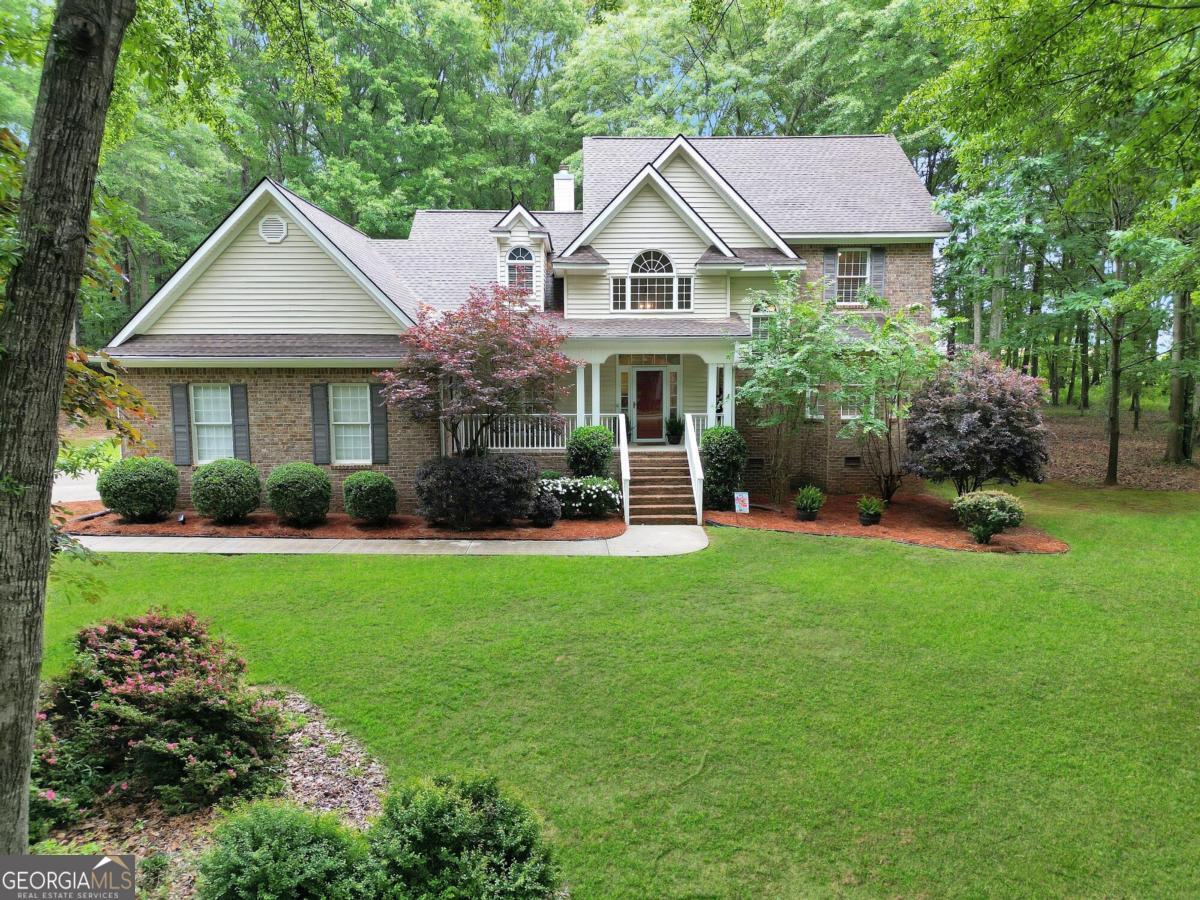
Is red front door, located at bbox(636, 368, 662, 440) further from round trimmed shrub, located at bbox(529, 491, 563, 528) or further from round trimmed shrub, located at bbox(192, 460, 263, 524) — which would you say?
round trimmed shrub, located at bbox(192, 460, 263, 524)

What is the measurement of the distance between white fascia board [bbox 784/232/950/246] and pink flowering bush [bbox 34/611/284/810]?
53.1 ft

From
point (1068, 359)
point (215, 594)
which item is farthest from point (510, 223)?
point (1068, 359)

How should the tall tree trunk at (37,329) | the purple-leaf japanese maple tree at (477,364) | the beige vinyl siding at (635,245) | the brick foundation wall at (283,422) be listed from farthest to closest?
the beige vinyl siding at (635,245) → the brick foundation wall at (283,422) → the purple-leaf japanese maple tree at (477,364) → the tall tree trunk at (37,329)

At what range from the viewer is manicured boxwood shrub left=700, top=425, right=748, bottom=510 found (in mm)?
13586

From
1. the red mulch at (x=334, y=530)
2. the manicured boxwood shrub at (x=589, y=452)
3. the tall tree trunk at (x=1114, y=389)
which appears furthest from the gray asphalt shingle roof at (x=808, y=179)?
the red mulch at (x=334, y=530)

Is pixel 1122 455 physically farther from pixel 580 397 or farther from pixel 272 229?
pixel 272 229

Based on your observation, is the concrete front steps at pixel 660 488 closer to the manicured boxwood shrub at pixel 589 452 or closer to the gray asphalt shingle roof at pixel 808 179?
the manicured boxwood shrub at pixel 589 452

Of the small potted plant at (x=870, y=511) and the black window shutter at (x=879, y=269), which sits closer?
the small potted plant at (x=870, y=511)

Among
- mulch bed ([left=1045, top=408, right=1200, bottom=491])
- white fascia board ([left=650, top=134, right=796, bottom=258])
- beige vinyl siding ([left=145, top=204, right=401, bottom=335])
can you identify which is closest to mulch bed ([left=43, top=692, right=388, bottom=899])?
beige vinyl siding ([left=145, top=204, right=401, bottom=335])

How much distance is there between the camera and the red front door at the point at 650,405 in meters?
16.8

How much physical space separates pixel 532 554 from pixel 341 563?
3048 mm

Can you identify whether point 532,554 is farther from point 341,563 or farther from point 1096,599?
point 1096,599

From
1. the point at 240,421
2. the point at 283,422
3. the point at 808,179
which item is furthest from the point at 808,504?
the point at 240,421

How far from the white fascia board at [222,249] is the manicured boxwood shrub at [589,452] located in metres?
4.40
